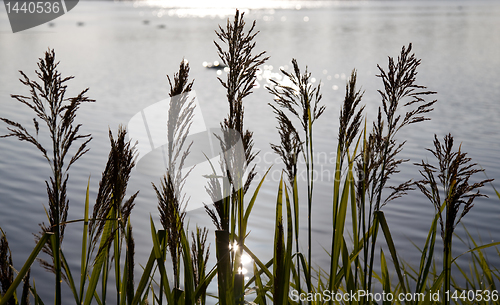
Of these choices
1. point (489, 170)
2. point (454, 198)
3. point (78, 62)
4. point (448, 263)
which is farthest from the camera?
point (78, 62)

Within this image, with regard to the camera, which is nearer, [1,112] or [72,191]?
[72,191]

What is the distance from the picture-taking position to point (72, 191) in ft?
31.5

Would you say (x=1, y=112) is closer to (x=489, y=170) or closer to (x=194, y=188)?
(x=194, y=188)

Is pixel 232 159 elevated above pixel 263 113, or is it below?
above

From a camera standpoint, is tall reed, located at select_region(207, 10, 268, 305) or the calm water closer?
tall reed, located at select_region(207, 10, 268, 305)

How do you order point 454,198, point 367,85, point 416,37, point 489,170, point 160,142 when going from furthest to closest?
point 416,37
point 367,85
point 160,142
point 489,170
point 454,198

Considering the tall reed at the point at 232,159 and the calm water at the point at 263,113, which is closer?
the tall reed at the point at 232,159

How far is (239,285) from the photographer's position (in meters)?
2.12

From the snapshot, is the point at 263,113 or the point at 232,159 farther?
the point at 263,113

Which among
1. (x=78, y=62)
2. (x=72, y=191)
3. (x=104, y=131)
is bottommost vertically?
(x=72, y=191)

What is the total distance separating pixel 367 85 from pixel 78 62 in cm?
1632

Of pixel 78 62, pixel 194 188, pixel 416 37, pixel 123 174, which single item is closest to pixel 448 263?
pixel 123 174

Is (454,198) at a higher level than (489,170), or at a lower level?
higher

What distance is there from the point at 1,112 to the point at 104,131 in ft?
12.8
